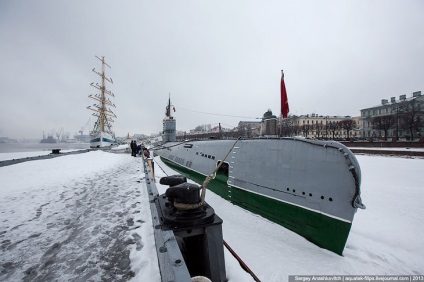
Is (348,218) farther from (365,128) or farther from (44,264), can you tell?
(365,128)

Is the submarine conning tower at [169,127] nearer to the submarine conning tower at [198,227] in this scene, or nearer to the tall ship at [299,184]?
the tall ship at [299,184]

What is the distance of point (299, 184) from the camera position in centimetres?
580

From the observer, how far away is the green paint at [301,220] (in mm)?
5094

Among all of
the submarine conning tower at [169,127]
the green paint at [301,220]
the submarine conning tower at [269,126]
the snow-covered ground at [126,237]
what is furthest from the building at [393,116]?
the green paint at [301,220]

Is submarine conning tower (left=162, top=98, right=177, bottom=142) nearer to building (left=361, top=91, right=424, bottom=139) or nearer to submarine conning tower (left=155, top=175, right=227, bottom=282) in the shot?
submarine conning tower (left=155, top=175, right=227, bottom=282)

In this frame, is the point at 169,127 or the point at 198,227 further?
the point at 169,127

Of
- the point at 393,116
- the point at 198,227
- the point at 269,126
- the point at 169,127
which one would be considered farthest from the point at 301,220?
the point at 393,116

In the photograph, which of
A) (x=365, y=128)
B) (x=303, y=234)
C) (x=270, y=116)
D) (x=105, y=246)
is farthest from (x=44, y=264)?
(x=365, y=128)

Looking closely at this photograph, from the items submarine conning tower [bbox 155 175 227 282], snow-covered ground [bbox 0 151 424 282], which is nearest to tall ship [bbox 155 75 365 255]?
snow-covered ground [bbox 0 151 424 282]

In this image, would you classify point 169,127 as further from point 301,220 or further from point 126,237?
point 126,237

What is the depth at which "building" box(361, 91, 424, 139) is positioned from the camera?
5075 cm

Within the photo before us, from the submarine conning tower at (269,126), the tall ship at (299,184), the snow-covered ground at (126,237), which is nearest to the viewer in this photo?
the snow-covered ground at (126,237)

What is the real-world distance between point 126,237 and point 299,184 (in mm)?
4637

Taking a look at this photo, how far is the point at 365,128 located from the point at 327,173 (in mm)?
89311
